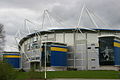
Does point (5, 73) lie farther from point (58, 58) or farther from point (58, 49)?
point (58, 49)

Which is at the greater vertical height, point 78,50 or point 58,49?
point 58,49

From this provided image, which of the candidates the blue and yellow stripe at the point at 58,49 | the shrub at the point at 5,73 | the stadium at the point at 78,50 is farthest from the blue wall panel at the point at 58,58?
the shrub at the point at 5,73

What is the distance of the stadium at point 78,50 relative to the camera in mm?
76000

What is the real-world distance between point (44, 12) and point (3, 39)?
47352mm

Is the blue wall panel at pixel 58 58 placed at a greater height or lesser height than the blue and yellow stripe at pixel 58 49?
lesser

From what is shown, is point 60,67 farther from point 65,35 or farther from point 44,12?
point 44,12

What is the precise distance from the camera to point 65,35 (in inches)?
3686

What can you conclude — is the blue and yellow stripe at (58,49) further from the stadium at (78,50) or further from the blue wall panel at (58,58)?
the blue wall panel at (58,58)

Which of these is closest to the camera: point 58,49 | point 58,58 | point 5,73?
point 5,73

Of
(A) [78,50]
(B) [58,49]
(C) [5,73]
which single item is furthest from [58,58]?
(C) [5,73]

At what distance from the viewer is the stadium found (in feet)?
249

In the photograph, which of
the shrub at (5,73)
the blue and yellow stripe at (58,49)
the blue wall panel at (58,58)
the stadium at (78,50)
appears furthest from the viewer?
the blue and yellow stripe at (58,49)

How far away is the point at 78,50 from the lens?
290 ft

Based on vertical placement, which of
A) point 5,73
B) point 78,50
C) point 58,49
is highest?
point 58,49
